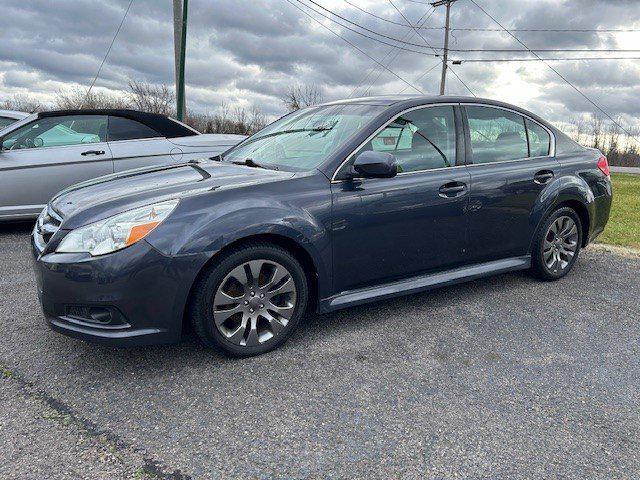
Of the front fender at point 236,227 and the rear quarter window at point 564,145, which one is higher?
the rear quarter window at point 564,145

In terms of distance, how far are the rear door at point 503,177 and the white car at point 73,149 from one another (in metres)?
3.97

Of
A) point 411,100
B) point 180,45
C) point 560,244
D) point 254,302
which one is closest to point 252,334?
point 254,302

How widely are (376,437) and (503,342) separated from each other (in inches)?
55.4

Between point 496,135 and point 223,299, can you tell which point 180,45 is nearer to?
point 496,135

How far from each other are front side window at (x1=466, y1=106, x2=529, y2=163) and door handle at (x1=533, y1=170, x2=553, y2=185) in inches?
7.3

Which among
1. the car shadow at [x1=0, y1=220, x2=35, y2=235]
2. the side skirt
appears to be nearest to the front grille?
the side skirt

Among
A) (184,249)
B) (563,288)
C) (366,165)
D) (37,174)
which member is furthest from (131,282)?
(37,174)

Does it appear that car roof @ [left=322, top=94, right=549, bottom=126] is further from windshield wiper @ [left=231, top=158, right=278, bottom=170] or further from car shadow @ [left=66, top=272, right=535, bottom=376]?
car shadow @ [left=66, top=272, right=535, bottom=376]

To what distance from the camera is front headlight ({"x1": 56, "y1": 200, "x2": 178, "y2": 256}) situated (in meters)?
2.65

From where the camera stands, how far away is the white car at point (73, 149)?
235 inches

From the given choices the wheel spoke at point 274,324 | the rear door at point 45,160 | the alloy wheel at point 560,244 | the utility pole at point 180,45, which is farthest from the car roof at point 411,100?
the utility pole at point 180,45

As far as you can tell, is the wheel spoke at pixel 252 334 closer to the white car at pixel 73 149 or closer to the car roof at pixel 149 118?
the white car at pixel 73 149

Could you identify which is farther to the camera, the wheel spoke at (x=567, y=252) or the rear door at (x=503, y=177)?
A: the wheel spoke at (x=567, y=252)

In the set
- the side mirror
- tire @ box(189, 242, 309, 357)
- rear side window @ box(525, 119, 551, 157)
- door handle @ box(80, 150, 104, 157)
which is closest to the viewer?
tire @ box(189, 242, 309, 357)
